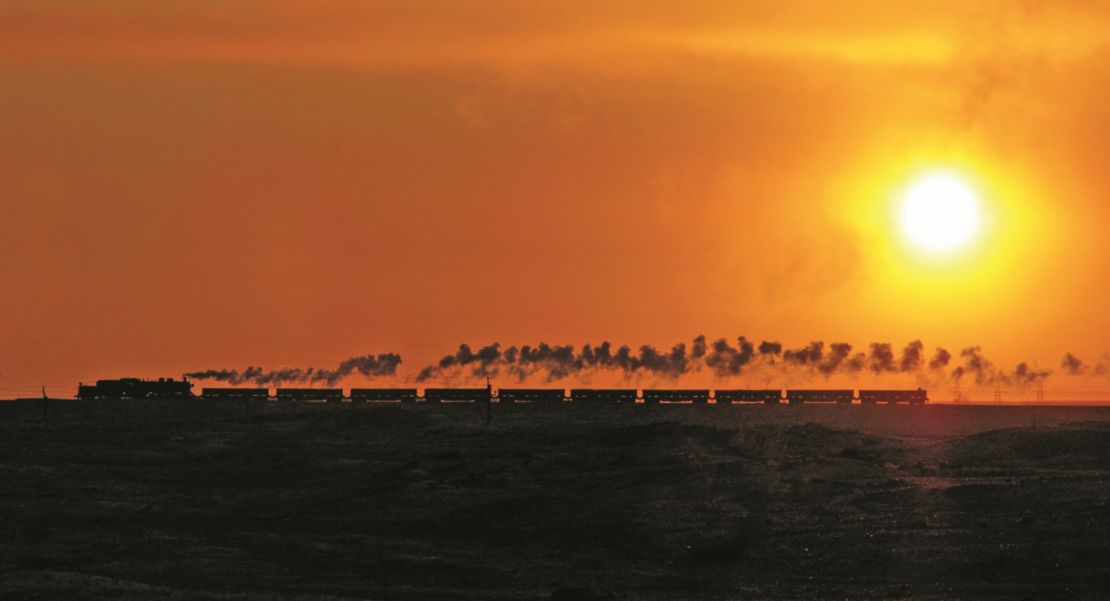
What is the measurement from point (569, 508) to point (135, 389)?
349 ft

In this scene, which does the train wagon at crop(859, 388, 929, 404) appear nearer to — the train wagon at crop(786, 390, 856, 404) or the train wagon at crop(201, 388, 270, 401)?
the train wagon at crop(786, 390, 856, 404)

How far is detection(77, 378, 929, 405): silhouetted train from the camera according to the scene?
168750 mm

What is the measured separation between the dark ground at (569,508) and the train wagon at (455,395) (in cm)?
3010

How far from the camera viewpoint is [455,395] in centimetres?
17262

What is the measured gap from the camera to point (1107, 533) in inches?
2911

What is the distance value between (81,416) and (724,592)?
294 ft

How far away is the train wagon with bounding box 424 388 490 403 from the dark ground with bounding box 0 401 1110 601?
30.1m

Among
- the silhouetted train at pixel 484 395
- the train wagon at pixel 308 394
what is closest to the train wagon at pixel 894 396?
the silhouetted train at pixel 484 395

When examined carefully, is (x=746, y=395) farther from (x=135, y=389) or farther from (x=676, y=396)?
(x=135, y=389)

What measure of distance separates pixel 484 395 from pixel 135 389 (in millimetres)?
38943

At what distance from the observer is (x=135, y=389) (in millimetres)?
190000

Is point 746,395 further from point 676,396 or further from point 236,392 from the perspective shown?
point 236,392

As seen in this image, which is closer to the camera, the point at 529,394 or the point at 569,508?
the point at 569,508

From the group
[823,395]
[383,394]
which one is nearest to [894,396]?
[823,395]
